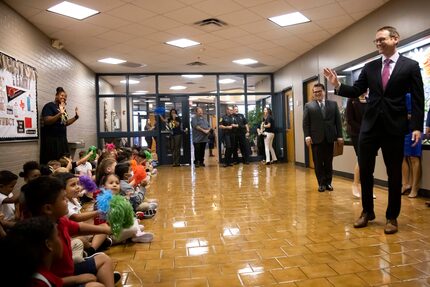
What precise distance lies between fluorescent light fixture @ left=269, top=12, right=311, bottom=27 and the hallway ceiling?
0.36 ft

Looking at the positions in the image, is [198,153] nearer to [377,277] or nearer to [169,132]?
[169,132]

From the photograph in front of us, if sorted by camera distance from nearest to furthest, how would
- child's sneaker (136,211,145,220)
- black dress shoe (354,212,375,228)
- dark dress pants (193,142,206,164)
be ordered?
black dress shoe (354,212,375,228), child's sneaker (136,211,145,220), dark dress pants (193,142,206,164)

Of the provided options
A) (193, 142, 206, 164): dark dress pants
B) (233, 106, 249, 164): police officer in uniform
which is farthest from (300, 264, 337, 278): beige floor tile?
(193, 142, 206, 164): dark dress pants

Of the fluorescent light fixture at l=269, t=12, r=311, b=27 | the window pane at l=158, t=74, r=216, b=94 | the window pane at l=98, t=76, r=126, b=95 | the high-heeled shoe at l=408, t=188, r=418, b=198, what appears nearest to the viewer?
the high-heeled shoe at l=408, t=188, r=418, b=198

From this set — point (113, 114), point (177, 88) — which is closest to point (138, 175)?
point (113, 114)

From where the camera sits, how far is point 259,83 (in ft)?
36.9

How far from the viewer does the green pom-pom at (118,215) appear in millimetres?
2152

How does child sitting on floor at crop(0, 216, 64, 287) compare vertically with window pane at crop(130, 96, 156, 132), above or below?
below

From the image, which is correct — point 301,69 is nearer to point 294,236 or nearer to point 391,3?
point 391,3

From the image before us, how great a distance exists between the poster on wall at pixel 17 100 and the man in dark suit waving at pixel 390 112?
3986mm

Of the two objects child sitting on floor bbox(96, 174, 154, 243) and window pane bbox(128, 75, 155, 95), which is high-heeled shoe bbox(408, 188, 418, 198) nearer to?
child sitting on floor bbox(96, 174, 154, 243)

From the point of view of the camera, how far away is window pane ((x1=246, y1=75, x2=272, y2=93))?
10812mm

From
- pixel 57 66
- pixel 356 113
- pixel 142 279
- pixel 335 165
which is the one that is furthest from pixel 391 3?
pixel 57 66

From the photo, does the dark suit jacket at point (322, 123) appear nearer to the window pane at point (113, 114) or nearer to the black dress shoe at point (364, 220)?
the black dress shoe at point (364, 220)
